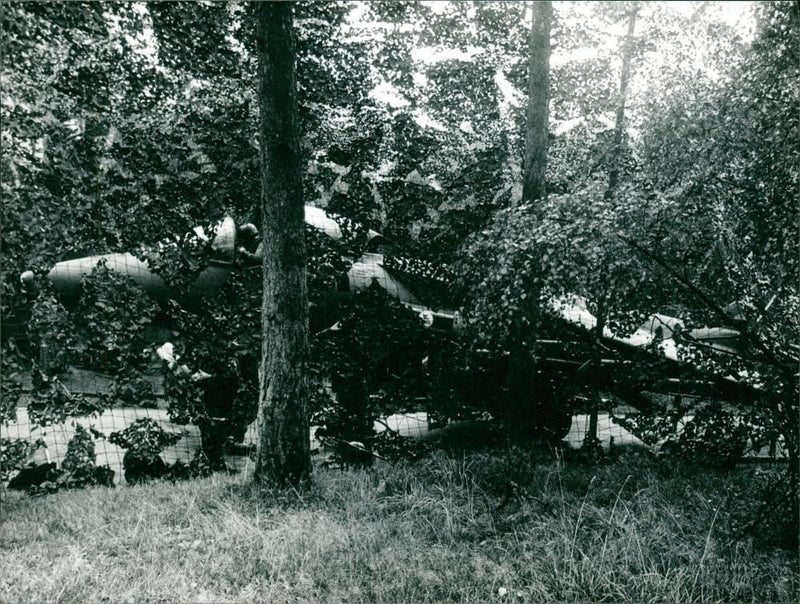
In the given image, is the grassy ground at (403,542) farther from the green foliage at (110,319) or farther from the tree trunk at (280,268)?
the green foliage at (110,319)

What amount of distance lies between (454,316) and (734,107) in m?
2.71

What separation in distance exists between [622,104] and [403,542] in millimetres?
Answer: 4891

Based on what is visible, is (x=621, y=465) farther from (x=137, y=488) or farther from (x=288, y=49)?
(x=288, y=49)

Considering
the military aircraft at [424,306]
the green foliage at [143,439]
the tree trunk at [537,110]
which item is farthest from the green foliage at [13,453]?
the tree trunk at [537,110]

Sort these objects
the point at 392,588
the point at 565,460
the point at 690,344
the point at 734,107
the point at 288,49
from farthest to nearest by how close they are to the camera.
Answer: the point at 565,460
the point at 288,49
the point at 690,344
the point at 734,107
the point at 392,588

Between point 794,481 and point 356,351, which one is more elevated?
point 356,351

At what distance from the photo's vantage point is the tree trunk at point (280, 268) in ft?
14.5

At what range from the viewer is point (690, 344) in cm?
405

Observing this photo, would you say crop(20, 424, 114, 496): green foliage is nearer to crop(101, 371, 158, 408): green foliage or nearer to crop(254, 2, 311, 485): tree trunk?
crop(101, 371, 158, 408): green foliage

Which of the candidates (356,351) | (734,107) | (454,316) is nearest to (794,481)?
(734,107)

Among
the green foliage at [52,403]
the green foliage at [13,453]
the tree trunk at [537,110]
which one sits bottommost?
the green foliage at [13,453]

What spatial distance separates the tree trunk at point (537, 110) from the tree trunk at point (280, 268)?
6.42ft

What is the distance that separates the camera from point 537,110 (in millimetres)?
5047

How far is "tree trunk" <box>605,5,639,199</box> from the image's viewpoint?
5305 mm
